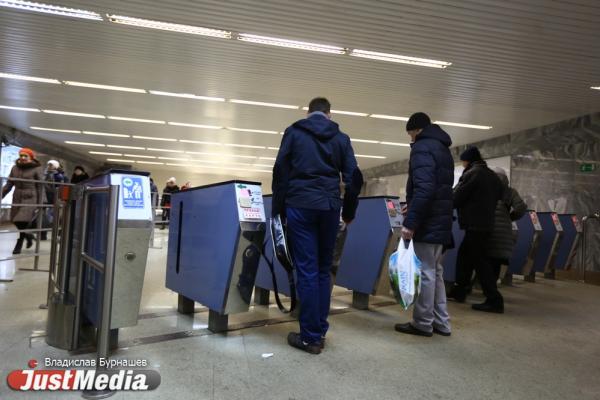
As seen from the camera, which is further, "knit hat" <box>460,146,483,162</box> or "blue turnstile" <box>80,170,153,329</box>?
"knit hat" <box>460,146,483,162</box>

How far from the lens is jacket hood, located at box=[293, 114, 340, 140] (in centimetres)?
236

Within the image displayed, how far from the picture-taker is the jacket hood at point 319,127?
7.73 ft

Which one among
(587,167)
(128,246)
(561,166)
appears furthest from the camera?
(561,166)

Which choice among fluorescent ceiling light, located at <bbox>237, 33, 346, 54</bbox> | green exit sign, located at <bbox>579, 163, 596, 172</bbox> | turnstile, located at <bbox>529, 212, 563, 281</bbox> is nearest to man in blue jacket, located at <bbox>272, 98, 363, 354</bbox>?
fluorescent ceiling light, located at <bbox>237, 33, 346, 54</bbox>

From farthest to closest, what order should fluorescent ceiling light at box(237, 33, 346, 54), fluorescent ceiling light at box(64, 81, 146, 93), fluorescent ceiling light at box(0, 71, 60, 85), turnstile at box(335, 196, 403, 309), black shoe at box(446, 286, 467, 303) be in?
fluorescent ceiling light at box(64, 81, 146, 93) < fluorescent ceiling light at box(0, 71, 60, 85) < fluorescent ceiling light at box(237, 33, 346, 54) < black shoe at box(446, 286, 467, 303) < turnstile at box(335, 196, 403, 309)

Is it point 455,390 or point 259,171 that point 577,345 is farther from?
point 259,171

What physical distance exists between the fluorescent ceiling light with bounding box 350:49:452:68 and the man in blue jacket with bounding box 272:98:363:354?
3.40 metres

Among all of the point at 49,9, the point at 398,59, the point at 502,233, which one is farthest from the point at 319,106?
the point at 49,9

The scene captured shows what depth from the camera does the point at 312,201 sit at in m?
2.27

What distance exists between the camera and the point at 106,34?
5.15 metres

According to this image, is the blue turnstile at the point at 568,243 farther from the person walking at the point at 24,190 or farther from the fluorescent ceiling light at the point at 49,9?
the person walking at the point at 24,190

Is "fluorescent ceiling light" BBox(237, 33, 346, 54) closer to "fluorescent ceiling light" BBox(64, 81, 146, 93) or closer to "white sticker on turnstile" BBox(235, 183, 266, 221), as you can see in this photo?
"white sticker on turnstile" BBox(235, 183, 266, 221)

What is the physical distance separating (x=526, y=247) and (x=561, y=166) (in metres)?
3.30

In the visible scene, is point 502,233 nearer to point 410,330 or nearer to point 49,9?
point 410,330
